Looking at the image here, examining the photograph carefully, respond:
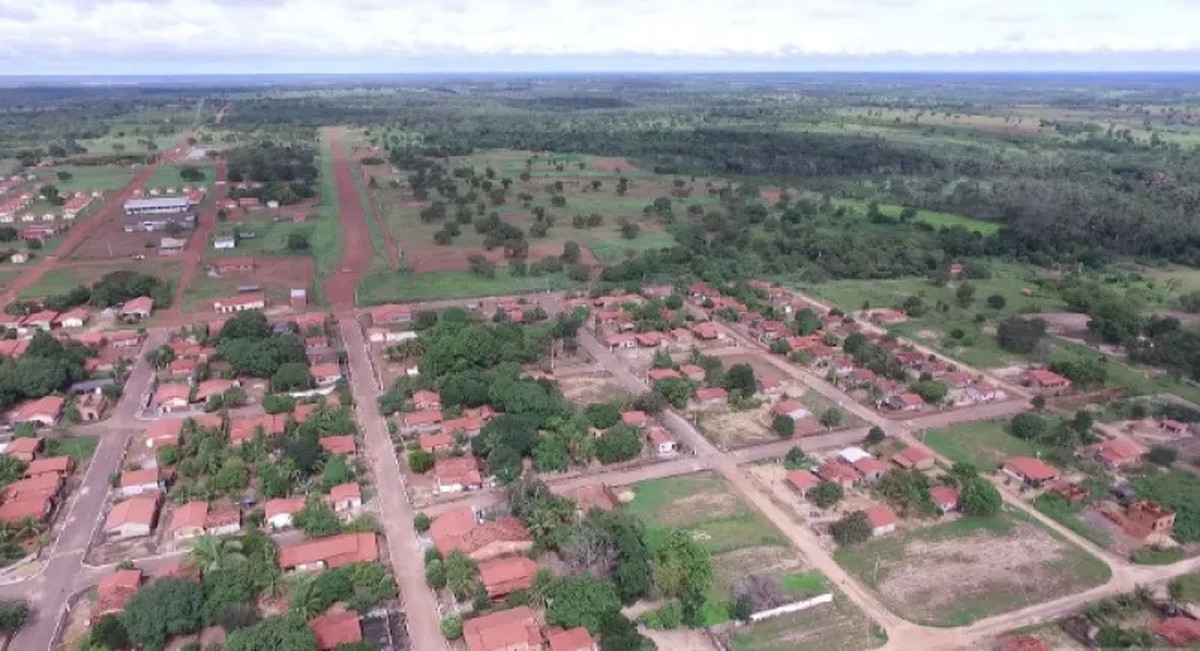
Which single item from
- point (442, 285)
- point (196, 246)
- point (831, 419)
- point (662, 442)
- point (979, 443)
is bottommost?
point (979, 443)

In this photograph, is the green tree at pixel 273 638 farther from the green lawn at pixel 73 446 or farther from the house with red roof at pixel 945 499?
the house with red roof at pixel 945 499

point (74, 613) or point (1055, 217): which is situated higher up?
point (1055, 217)

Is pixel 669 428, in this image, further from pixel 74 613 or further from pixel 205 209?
pixel 205 209

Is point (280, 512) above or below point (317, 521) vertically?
below

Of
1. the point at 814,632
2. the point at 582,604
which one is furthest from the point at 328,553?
the point at 814,632

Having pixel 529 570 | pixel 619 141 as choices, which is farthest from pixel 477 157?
pixel 529 570

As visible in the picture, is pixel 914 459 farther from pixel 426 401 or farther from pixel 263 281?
pixel 263 281
